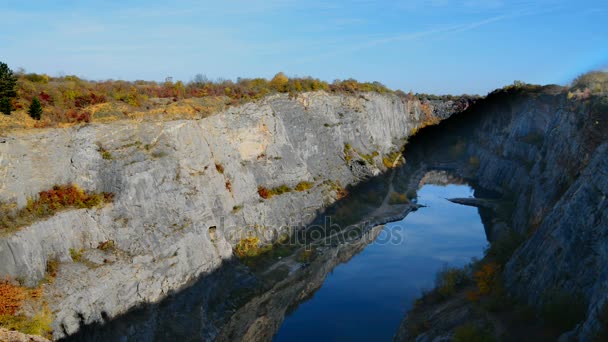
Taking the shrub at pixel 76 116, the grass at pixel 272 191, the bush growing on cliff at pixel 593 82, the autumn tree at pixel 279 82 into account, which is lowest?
the grass at pixel 272 191

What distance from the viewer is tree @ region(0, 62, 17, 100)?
109ft

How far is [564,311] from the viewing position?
21.6 meters

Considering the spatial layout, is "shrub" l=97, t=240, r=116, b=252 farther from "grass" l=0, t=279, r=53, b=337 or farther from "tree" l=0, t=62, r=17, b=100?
"tree" l=0, t=62, r=17, b=100

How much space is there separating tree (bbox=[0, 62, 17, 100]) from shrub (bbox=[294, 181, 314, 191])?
27753 mm

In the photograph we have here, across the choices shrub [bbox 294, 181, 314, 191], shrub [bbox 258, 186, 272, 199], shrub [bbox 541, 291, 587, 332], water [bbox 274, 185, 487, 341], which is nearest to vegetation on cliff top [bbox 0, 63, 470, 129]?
shrub [bbox 258, 186, 272, 199]

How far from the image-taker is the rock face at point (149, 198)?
27766mm

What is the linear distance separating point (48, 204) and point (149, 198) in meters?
7.12

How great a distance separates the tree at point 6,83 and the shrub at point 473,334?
33.3 meters

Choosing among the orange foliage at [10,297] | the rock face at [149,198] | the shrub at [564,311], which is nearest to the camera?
the shrub at [564,311]

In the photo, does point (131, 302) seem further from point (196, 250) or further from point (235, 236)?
point (235, 236)

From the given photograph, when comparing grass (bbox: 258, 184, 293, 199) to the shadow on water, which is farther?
grass (bbox: 258, 184, 293, 199)

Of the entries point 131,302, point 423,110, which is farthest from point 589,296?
point 423,110

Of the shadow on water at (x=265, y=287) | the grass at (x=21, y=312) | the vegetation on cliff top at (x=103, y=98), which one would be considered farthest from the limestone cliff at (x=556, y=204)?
the vegetation on cliff top at (x=103, y=98)

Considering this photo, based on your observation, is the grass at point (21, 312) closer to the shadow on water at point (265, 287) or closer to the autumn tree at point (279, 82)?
the shadow on water at point (265, 287)
